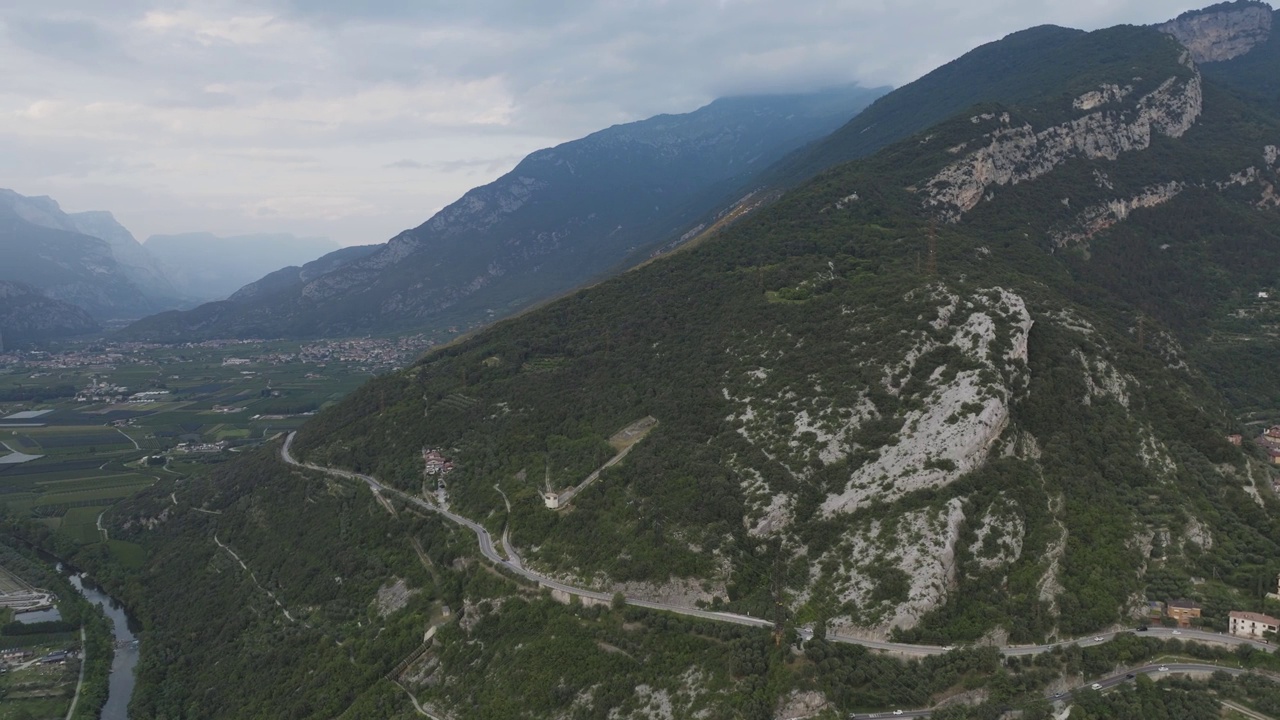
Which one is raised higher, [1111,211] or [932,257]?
[932,257]

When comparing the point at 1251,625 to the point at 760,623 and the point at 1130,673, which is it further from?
the point at 760,623

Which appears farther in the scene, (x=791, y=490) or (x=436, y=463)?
(x=436, y=463)

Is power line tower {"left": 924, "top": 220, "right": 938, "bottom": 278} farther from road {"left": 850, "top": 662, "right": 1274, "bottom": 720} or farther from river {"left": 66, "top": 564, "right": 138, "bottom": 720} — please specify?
river {"left": 66, "top": 564, "right": 138, "bottom": 720}

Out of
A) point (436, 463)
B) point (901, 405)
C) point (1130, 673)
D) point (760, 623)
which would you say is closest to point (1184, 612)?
point (1130, 673)

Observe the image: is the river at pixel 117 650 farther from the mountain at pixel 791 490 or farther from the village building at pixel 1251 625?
the village building at pixel 1251 625

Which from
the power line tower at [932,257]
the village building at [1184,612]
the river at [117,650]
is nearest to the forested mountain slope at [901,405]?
the power line tower at [932,257]

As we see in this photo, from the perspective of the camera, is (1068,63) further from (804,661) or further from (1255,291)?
(804,661)

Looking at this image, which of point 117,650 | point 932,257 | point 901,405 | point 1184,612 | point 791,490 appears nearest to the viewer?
point 1184,612
